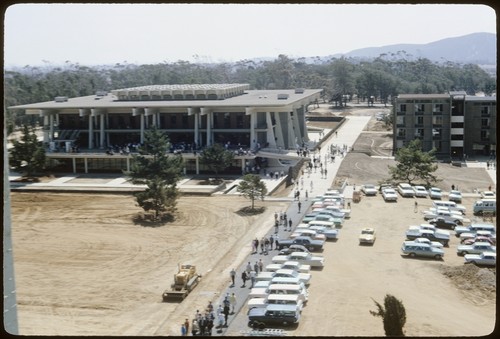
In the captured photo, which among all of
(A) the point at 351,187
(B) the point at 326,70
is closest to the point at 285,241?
(A) the point at 351,187

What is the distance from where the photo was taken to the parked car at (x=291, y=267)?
21016 mm

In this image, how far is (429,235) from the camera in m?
25.2

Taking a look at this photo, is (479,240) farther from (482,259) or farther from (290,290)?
(290,290)

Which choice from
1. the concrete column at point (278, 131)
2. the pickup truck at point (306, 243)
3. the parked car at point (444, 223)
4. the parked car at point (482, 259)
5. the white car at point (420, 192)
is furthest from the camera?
the concrete column at point (278, 131)

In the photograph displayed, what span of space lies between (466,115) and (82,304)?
36.0 metres

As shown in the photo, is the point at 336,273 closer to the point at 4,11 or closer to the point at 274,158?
the point at 4,11

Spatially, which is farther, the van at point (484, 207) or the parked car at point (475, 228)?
the van at point (484, 207)

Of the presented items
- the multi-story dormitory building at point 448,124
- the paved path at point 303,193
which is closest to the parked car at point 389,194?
the paved path at point 303,193

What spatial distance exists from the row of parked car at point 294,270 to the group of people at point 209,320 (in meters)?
0.68

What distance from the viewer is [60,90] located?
80.8 meters

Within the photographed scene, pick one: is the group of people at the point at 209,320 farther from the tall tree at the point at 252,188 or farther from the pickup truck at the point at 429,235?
the tall tree at the point at 252,188

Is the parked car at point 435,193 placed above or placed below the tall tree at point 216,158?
below

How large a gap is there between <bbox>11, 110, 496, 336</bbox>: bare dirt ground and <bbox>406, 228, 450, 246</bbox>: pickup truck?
0.56 meters

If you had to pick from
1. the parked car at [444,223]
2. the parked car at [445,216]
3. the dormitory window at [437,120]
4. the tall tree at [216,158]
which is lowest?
the parked car at [444,223]
